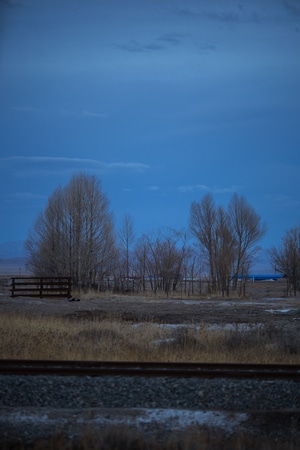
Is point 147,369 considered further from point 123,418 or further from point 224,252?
point 224,252

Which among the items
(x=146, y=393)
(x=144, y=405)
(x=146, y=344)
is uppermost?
(x=146, y=344)

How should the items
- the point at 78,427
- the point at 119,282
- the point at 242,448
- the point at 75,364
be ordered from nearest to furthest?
the point at 242,448 < the point at 78,427 < the point at 75,364 < the point at 119,282

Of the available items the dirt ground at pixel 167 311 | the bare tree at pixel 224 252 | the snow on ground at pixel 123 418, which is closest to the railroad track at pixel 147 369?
the snow on ground at pixel 123 418

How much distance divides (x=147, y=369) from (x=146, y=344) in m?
3.19

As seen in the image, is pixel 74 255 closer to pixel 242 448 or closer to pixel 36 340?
pixel 36 340

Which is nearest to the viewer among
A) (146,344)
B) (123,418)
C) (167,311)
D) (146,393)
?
(123,418)

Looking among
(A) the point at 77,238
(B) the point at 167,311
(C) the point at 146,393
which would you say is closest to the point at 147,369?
(C) the point at 146,393

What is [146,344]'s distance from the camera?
12047 millimetres

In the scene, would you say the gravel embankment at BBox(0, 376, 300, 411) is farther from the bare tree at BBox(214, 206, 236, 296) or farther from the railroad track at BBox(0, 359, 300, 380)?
the bare tree at BBox(214, 206, 236, 296)

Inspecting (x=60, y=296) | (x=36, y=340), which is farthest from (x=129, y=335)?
(x=60, y=296)

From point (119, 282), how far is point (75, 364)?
4061cm

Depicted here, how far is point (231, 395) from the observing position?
25.7 feet

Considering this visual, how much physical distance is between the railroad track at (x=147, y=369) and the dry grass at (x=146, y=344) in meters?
1.20

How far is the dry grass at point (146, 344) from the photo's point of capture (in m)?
10.9
